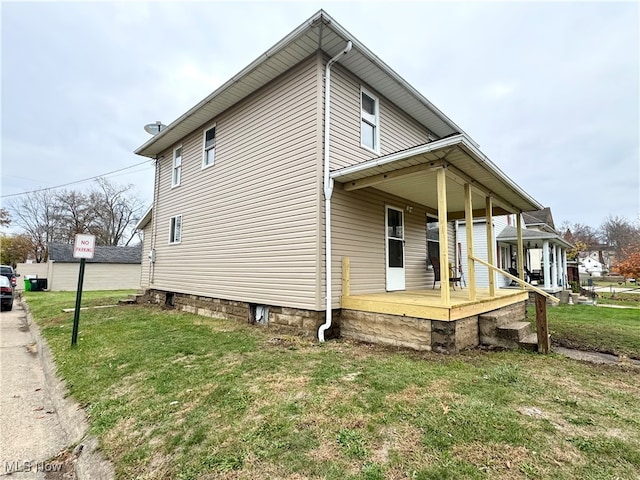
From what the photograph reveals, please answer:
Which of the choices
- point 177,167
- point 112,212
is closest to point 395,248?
point 177,167

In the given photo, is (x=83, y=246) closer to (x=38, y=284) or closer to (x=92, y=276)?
(x=92, y=276)

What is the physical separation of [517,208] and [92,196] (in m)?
40.2

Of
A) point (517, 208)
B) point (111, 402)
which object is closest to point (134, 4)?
point (111, 402)

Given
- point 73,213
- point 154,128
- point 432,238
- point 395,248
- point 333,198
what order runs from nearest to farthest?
point 333,198 → point 395,248 → point 432,238 → point 154,128 → point 73,213

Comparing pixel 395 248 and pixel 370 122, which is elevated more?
pixel 370 122

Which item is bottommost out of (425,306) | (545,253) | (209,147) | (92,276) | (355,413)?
(355,413)

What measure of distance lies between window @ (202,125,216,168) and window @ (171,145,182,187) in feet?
5.92

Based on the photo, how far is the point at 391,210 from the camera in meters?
7.54

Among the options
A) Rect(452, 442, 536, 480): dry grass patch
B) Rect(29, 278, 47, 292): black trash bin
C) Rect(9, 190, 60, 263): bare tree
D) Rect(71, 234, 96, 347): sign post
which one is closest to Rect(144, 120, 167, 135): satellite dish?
Rect(71, 234, 96, 347): sign post

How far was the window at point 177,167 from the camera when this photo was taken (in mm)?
10665

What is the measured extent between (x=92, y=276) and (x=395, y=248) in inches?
943

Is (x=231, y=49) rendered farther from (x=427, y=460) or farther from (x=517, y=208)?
(x=427, y=460)

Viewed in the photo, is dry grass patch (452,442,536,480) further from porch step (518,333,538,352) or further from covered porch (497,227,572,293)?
covered porch (497,227,572,293)

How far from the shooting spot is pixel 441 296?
16.5 feet
